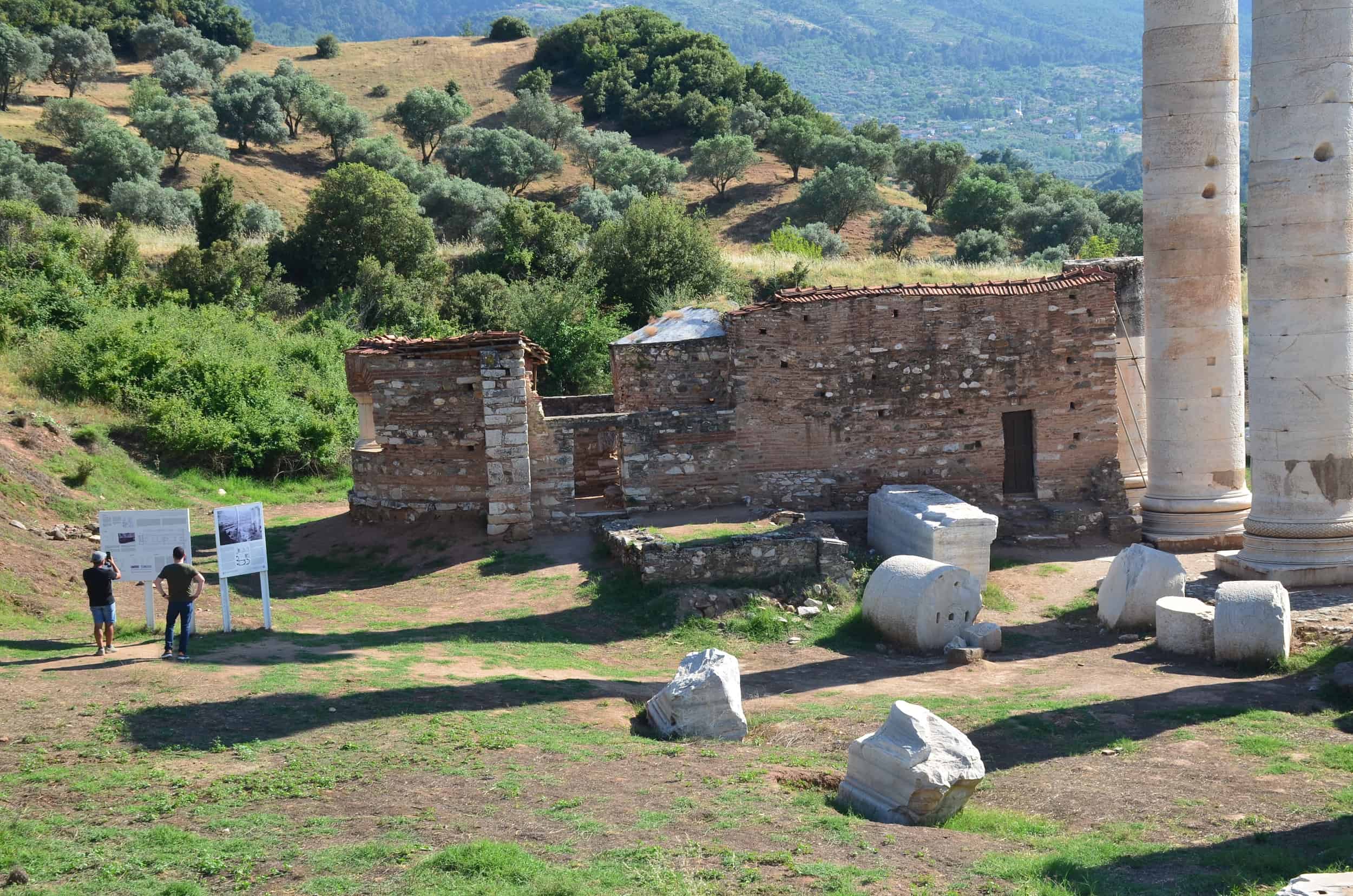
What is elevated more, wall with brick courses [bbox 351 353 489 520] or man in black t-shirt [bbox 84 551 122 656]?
wall with brick courses [bbox 351 353 489 520]

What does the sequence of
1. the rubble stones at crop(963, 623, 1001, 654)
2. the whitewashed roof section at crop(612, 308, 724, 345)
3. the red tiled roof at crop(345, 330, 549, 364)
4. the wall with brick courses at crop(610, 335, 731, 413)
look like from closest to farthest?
the rubble stones at crop(963, 623, 1001, 654) < the red tiled roof at crop(345, 330, 549, 364) < the wall with brick courses at crop(610, 335, 731, 413) < the whitewashed roof section at crop(612, 308, 724, 345)

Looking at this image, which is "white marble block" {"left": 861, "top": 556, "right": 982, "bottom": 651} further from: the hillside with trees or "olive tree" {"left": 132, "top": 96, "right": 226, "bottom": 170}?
"olive tree" {"left": 132, "top": 96, "right": 226, "bottom": 170}

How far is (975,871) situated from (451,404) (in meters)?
13.8

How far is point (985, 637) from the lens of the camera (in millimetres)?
16625

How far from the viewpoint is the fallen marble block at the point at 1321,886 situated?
285 inches

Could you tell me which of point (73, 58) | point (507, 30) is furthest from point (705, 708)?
point (507, 30)

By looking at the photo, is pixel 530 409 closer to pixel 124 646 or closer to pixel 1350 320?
pixel 124 646

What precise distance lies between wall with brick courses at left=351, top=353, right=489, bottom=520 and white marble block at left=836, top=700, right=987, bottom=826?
11520mm

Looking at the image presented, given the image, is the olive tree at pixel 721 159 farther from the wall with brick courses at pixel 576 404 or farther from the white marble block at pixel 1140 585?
the white marble block at pixel 1140 585

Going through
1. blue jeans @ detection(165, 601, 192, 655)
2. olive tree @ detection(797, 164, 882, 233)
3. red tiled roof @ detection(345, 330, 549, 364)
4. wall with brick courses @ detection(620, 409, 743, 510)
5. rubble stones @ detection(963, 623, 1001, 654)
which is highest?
olive tree @ detection(797, 164, 882, 233)

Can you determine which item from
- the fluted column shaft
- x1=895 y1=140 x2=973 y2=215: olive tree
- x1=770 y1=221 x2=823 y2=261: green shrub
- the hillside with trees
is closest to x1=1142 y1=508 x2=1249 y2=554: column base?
the fluted column shaft

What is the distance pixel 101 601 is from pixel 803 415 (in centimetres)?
1170

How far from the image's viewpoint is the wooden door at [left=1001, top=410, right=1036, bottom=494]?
73.8ft

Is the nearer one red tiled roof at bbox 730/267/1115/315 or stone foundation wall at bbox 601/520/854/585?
stone foundation wall at bbox 601/520/854/585
